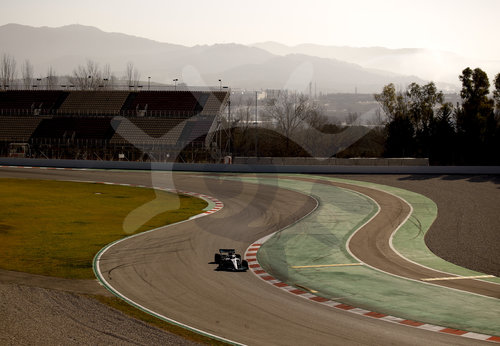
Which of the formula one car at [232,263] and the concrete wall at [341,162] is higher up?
the concrete wall at [341,162]

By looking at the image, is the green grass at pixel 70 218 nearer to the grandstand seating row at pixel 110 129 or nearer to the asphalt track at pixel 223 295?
the asphalt track at pixel 223 295

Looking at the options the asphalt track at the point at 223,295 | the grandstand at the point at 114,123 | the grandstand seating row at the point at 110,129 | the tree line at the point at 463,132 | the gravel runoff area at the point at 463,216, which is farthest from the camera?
the grandstand seating row at the point at 110,129

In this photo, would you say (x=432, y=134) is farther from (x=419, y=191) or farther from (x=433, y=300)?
(x=433, y=300)

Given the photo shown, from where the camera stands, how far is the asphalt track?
453 inches

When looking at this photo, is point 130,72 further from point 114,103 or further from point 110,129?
point 110,129

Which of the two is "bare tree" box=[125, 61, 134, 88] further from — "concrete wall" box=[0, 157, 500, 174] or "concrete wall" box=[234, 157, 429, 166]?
"concrete wall" box=[234, 157, 429, 166]

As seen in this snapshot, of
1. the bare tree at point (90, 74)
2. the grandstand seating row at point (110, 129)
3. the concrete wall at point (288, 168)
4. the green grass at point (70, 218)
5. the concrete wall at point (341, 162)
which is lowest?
the green grass at point (70, 218)

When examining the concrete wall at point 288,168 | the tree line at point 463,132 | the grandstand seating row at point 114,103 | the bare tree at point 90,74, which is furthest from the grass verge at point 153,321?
the bare tree at point 90,74

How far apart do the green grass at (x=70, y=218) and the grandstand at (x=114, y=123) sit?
16.3 m

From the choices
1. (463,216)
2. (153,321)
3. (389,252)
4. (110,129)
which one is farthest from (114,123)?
(153,321)

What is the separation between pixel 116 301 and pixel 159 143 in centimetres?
4747

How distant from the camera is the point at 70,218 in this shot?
89.0 ft

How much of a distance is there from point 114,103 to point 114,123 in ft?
19.5

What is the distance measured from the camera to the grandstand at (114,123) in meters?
59.4
